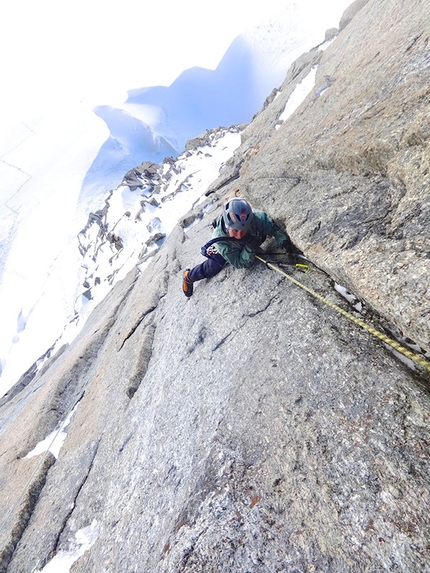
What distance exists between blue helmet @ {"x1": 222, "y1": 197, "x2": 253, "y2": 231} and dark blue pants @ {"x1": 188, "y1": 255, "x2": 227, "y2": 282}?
4.94 ft

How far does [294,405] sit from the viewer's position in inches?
143

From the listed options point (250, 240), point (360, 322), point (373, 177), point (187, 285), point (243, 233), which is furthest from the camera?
point (187, 285)

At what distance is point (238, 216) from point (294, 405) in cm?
318

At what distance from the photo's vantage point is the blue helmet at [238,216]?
523 centimetres

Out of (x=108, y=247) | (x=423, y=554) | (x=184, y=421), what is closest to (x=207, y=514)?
(x=184, y=421)

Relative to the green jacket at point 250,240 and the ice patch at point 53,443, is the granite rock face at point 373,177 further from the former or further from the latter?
the ice patch at point 53,443

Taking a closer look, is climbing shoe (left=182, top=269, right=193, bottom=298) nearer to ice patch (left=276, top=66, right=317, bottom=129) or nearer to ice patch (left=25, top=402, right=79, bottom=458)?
ice patch (left=25, top=402, right=79, bottom=458)

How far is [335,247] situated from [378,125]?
1.93 m

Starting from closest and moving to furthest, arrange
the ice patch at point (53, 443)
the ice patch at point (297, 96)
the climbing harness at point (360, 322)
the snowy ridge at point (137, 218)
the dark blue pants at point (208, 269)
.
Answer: the climbing harness at point (360, 322), the dark blue pants at point (208, 269), the ice patch at point (53, 443), the ice patch at point (297, 96), the snowy ridge at point (137, 218)

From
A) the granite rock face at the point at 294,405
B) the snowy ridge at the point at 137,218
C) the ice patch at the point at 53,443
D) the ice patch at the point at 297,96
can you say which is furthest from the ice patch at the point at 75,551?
the ice patch at the point at 297,96

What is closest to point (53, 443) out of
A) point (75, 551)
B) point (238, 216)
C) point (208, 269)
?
point (75, 551)

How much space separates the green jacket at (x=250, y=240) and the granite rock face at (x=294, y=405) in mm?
239

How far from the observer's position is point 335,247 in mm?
3947

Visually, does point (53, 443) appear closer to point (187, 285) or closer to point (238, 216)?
point (187, 285)
